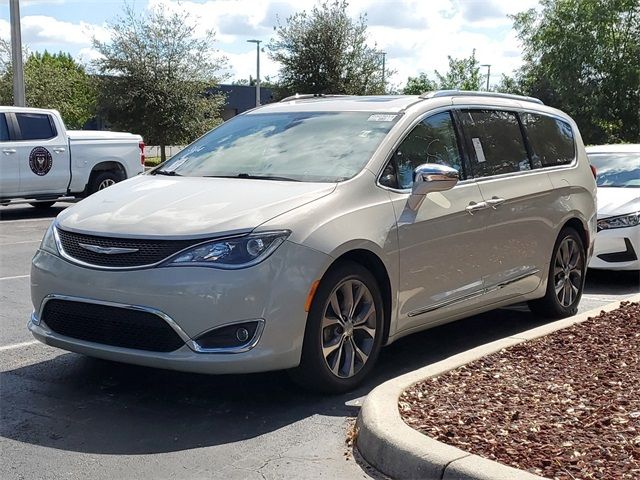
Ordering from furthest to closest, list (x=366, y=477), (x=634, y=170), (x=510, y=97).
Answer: (x=634, y=170) < (x=510, y=97) < (x=366, y=477)

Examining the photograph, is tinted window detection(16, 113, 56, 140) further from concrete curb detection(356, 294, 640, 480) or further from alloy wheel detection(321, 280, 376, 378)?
concrete curb detection(356, 294, 640, 480)

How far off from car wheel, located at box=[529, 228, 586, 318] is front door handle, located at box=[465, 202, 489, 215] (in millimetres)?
1205

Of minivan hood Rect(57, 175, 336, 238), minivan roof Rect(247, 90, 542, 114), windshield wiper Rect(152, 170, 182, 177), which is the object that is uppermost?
minivan roof Rect(247, 90, 542, 114)

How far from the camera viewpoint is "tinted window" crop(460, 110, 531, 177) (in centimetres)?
621

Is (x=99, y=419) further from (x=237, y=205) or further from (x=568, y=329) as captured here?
(x=568, y=329)

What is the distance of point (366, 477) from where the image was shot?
12.6 ft

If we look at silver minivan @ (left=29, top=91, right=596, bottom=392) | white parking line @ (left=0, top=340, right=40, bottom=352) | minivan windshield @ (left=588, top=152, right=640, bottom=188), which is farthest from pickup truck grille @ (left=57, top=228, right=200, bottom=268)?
minivan windshield @ (left=588, top=152, right=640, bottom=188)

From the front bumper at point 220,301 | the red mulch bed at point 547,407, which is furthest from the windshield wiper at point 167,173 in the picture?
the red mulch bed at point 547,407

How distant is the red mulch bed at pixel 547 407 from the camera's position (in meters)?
3.71

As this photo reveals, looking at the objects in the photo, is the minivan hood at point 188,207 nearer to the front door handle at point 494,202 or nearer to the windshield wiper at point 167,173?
the windshield wiper at point 167,173

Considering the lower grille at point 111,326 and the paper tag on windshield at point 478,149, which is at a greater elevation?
the paper tag on windshield at point 478,149

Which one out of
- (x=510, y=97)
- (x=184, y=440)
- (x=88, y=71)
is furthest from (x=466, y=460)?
(x=88, y=71)

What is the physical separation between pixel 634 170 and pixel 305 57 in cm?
2459

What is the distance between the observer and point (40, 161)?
49.9ft
